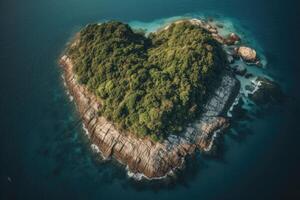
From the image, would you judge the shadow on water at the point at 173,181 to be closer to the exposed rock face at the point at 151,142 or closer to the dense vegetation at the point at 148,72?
the exposed rock face at the point at 151,142

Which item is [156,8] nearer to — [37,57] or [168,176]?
[37,57]


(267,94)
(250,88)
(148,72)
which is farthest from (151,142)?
(267,94)

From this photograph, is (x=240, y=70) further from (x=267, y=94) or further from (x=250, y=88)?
(x=267, y=94)

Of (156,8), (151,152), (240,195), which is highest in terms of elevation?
(156,8)

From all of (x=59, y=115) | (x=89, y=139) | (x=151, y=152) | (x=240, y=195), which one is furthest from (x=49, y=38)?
(x=240, y=195)

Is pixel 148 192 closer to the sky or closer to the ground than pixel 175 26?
closer to the ground

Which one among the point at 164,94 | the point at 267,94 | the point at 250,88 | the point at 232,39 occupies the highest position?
the point at 164,94

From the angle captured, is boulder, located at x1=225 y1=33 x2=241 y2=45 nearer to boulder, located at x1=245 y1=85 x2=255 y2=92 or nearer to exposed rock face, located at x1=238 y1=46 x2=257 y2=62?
exposed rock face, located at x1=238 y1=46 x2=257 y2=62

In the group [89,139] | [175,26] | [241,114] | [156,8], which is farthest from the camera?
[156,8]
